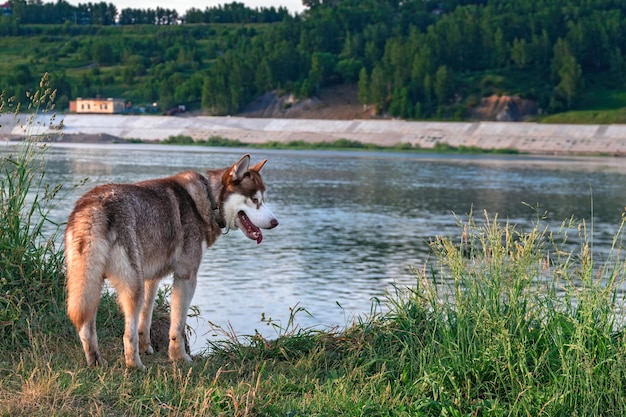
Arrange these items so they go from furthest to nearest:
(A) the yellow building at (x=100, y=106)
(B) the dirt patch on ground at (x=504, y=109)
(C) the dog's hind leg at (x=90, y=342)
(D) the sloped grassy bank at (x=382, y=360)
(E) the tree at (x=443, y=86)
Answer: (A) the yellow building at (x=100, y=106) < (E) the tree at (x=443, y=86) < (B) the dirt patch on ground at (x=504, y=109) < (C) the dog's hind leg at (x=90, y=342) < (D) the sloped grassy bank at (x=382, y=360)

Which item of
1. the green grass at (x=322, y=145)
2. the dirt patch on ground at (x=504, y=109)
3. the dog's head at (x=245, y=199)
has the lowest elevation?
the green grass at (x=322, y=145)

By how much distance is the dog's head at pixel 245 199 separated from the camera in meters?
9.14

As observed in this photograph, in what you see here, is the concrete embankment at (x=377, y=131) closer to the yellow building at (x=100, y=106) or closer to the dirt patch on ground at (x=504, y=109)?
the yellow building at (x=100, y=106)

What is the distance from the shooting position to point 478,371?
790 cm

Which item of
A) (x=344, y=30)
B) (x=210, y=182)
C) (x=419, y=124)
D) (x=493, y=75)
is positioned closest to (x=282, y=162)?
(x=419, y=124)

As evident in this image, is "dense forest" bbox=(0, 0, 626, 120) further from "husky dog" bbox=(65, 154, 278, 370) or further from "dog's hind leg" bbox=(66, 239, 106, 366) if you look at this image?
"dog's hind leg" bbox=(66, 239, 106, 366)

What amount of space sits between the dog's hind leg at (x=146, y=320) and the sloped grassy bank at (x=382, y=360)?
21 cm

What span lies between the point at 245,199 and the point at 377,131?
92.8 metres

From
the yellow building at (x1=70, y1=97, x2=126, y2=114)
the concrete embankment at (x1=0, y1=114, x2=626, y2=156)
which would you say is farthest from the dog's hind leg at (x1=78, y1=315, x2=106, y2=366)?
the yellow building at (x1=70, y1=97, x2=126, y2=114)

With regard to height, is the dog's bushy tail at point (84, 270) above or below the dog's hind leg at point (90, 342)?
above

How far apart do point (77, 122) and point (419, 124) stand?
3761 centimetres

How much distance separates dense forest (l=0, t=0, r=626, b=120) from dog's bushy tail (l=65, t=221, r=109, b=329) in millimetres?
A: 113206

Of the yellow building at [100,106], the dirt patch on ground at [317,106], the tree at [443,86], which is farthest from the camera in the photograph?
the dirt patch on ground at [317,106]

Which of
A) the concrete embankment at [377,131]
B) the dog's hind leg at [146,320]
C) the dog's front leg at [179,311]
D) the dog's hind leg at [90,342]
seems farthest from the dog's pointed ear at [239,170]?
the concrete embankment at [377,131]
